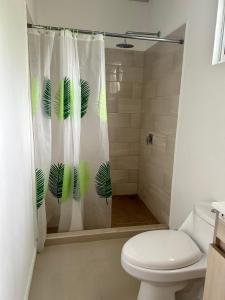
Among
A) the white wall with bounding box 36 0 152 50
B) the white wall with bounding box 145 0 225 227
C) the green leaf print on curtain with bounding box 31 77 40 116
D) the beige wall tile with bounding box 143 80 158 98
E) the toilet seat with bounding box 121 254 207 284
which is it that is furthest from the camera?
the beige wall tile with bounding box 143 80 158 98

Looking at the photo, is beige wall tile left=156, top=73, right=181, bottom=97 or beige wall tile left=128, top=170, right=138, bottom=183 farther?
beige wall tile left=128, top=170, right=138, bottom=183

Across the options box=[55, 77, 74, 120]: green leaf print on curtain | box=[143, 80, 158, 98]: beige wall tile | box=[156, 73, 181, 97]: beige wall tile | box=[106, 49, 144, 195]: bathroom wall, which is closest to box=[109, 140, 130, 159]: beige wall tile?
box=[106, 49, 144, 195]: bathroom wall

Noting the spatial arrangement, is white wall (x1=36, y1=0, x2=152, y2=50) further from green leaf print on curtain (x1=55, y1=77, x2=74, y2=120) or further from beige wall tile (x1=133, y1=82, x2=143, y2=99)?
green leaf print on curtain (x1=55, y1=77, x2=74, y2=120)

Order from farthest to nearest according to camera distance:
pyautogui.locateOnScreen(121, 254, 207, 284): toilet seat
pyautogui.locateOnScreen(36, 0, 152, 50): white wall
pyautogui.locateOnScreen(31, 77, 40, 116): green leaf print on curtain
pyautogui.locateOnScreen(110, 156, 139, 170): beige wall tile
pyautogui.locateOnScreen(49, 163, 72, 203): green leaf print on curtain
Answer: pyautogui.locateOnScreen(110, 156, 139, 170): beige wall tile < pyautogui.locateOnScreen(36, 0, 152, 50): white wall < pyautogui.locateOnScreen(49, 163, 72, 203): green leaf print on curtain < pyautogui.locateOnScreen(31, 77, 40, 116): green leaf print on curtain < pyautogui.locateOnScreen(121, 254, 207, 284): toilet seat

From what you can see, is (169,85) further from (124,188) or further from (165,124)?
(124,188)

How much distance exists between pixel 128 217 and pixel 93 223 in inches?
20.4

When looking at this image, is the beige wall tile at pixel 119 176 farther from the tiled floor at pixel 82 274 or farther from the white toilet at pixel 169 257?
the white toilet at pixel 169 257

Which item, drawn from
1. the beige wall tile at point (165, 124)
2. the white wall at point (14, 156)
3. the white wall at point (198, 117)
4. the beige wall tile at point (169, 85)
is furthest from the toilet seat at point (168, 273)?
the beige wall tile at point (169, 85)

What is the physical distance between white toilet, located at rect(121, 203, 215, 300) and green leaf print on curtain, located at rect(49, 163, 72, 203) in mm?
856

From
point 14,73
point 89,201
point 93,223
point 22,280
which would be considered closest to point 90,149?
point 89,201

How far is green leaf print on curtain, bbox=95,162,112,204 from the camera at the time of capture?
2109 mm

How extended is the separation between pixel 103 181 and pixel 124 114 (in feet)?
3.62

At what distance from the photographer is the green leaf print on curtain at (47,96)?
1.83 meters

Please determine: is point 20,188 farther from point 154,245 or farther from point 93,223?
point 93,223
